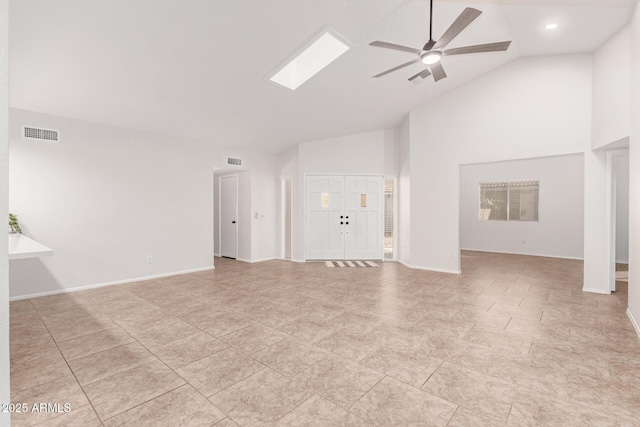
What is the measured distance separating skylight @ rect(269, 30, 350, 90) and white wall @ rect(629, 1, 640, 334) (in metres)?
3.22

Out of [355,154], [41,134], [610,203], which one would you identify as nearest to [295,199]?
[355,154]

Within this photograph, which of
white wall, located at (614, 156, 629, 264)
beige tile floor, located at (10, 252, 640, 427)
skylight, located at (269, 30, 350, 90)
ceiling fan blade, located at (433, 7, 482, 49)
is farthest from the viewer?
white wall, located at (614, 156, 629, 264)

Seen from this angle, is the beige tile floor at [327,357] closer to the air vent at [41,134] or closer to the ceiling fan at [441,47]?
the air vent at [41,134]

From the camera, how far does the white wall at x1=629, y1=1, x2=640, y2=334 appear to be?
3164 mm

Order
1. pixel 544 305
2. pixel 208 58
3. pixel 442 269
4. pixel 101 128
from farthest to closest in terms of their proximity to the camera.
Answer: pixel 442 269 → pixel 101 128 → pixel 544 305 → pixel 208 58

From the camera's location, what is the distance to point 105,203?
16.2 ft

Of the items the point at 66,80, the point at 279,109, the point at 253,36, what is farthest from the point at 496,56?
the point at 66,80

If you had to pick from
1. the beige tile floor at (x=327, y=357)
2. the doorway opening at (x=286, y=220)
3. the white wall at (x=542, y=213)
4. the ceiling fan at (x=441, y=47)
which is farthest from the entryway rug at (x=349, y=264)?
the ceiling fan at (x=441, y=47)

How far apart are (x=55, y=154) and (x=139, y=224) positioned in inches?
61.5

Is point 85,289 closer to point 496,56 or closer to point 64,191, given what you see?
point 64,191

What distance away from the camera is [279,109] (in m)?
5.33

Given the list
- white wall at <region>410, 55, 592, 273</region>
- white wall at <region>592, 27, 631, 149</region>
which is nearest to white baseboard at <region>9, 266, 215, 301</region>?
white wall at <region>410, 55, 592, 273</region>

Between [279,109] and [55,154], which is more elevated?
[279,109]

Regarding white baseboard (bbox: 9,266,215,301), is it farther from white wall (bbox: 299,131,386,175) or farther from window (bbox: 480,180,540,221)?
window (bbox: 480,180,540,221)
